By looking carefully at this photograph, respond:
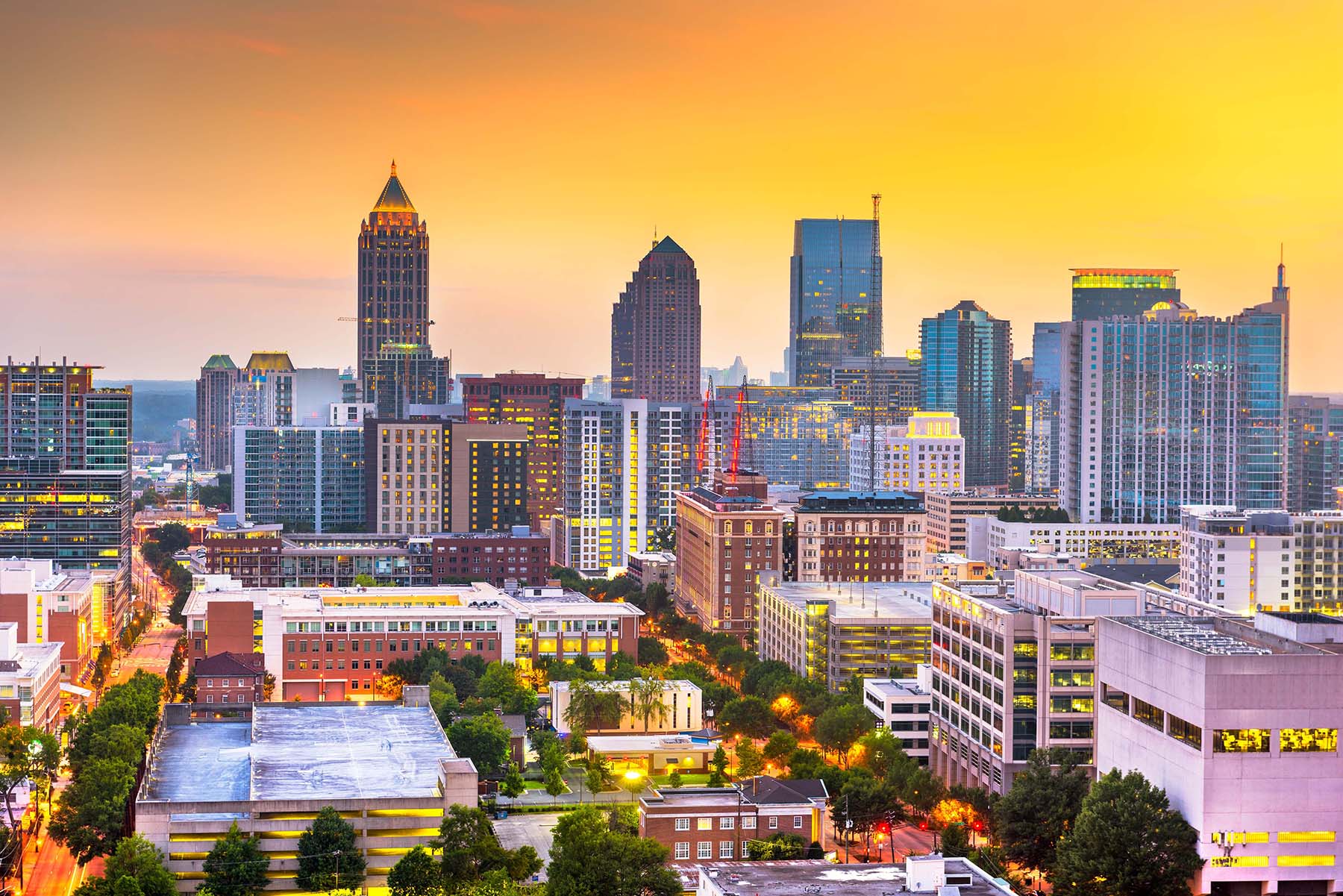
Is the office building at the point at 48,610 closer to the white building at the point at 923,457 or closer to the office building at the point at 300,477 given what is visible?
the office building at the point at 300,477

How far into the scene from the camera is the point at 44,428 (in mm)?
149750

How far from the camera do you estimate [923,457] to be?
603 ft

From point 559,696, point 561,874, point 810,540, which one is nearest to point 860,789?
point 561,874

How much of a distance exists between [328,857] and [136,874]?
5.60 meters

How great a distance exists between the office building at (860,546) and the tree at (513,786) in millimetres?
55342

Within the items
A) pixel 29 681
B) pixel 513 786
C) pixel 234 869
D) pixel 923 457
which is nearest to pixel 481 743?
pixel 513 786

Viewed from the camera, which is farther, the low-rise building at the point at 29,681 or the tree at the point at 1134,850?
the low-rise building at the point at 29,681

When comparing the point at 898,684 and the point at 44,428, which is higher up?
the point at 44,428

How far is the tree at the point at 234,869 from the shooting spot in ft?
184

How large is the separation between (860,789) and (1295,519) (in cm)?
5617

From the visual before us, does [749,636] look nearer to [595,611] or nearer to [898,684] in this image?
[595,611]

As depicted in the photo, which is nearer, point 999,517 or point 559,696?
point 559,696

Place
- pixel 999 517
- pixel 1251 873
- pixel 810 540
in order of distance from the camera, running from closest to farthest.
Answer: pixel 1251 873
pixel 810 540
pixel 999 517

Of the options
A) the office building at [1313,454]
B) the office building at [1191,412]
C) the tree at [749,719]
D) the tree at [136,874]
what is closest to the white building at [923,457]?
the office building at [1191,412]
